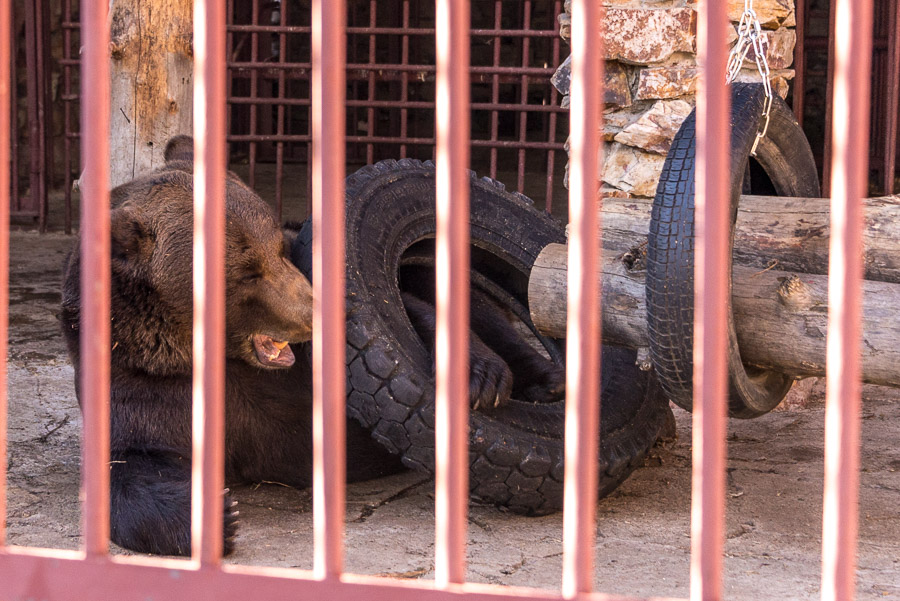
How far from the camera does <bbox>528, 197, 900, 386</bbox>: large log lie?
2734 millimetres

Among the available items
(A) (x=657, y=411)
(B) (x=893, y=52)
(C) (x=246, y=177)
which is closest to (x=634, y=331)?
(A) (x=657, y=411)

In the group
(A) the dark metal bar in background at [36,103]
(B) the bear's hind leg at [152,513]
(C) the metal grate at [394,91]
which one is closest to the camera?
(B) the bear's hind leg at [152,513]

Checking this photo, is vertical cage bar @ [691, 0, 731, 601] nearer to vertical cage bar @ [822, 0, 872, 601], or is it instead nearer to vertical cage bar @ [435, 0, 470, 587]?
vertical cage bar @ [822, 0, 872, 601]

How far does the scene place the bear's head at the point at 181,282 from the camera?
3.10m

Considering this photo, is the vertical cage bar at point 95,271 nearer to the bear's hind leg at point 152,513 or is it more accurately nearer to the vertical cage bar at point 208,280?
the vertical cage bar at point 208,280

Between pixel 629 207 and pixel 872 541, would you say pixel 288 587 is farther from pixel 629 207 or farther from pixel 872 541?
pixel 629 207

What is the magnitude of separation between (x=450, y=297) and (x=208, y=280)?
0.37 metres

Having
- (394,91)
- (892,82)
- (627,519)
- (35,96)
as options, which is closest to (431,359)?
(627,519)

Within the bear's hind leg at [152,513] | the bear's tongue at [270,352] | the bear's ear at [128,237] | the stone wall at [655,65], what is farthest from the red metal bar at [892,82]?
the bear's hind leg at [152,513]

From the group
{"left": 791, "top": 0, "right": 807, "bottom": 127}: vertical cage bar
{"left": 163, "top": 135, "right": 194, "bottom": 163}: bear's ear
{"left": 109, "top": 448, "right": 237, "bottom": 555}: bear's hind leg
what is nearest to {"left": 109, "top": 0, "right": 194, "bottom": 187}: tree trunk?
{"left": 163, "top": 135, "right": 194, "bottom": 163}: bear's ear

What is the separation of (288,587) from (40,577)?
0.41 meters

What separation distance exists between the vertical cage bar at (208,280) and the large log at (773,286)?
1722 millimetres

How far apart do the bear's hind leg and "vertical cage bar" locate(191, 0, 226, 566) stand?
4.23 ft

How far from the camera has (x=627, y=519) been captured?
3131 millimetres
